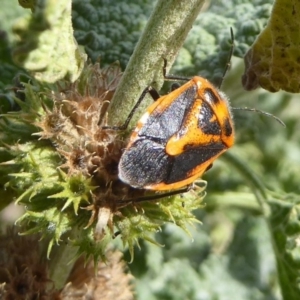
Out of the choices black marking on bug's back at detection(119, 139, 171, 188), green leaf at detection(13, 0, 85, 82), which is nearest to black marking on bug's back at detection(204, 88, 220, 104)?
black marking on bug's back at detection(119, 139, 171, 188)

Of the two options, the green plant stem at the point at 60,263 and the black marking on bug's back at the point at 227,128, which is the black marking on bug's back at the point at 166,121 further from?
the green plant stem at the point at 60,263

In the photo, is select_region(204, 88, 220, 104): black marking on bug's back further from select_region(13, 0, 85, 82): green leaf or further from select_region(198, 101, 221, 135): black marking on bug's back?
select_region(13, 0, 85, 82): green leaf

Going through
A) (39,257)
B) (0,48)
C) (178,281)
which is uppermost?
(0,48)

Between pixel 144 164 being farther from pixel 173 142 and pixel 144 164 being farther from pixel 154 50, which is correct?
pixel 154 50

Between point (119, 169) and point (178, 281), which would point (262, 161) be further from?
point (119, 169)

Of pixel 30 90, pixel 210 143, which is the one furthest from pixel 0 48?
pixel 210 143

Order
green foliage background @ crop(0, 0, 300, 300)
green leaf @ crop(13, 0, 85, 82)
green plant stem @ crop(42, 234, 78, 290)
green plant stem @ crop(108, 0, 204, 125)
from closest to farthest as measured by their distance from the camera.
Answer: green leaf @ crop(13, 0, 85, 82) < green plant stem @ crop(108, 0, 204, 125) < green plant stem @ crop(42, 234, 78, 290) < green foliage background @ crop(0, 0, 300, 300)

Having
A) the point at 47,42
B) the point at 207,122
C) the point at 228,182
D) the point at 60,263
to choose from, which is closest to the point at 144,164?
the point at 207,122
